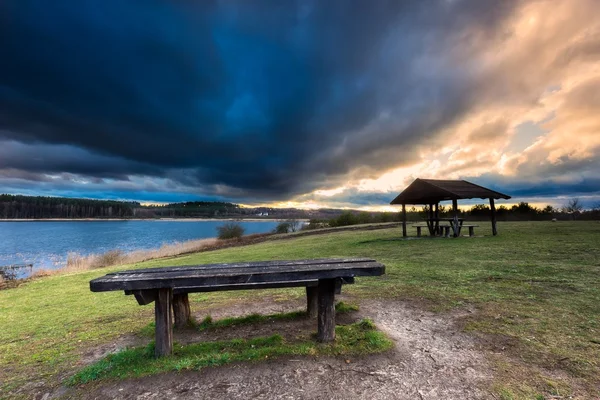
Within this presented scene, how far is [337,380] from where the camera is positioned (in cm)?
271

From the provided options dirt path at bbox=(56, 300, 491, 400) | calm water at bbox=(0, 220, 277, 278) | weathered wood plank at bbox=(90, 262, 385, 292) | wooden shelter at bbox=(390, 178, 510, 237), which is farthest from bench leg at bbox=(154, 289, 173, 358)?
calm water at bbox=(0, 220, 277, 278)

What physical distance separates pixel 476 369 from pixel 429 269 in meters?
5.43

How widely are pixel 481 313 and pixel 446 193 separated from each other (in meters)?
11.3

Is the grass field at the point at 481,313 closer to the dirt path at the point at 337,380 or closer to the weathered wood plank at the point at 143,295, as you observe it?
the dirt path at the point at 337,380

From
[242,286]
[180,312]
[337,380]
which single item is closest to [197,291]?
[180,312]

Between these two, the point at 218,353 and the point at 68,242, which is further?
the point at 68,242

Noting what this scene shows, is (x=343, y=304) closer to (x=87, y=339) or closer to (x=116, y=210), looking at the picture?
(x=87, y=339)

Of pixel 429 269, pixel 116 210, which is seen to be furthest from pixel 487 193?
pixel 116 210

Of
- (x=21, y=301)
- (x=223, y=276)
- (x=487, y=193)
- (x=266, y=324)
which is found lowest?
(x=21, y=301)

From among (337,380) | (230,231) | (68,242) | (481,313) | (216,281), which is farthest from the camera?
(230,231)

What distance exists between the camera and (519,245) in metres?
11.2

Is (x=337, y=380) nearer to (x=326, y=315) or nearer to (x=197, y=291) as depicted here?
(x=326, y=315)

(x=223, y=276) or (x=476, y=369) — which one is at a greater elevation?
(x=223, y=276)

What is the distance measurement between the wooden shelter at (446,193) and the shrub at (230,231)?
20112 millimetres
